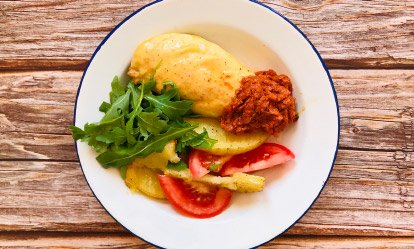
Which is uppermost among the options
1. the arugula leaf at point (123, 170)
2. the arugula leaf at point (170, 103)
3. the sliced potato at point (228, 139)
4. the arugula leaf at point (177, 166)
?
the arugula leaf at point (170, 103)

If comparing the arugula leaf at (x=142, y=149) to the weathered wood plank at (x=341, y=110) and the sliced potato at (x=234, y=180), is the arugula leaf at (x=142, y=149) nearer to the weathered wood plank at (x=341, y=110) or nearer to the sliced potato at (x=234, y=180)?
the sliced potato at (x=234, y=180)

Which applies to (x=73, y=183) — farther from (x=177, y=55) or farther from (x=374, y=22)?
(x=374, y=22)

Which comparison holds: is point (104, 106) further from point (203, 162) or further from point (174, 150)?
point (203, 162)

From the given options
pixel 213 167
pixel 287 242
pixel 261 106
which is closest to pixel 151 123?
pixel 213 167

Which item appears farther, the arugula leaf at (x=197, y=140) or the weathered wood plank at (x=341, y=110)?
the weathered wood plank at (x=341, y=110)

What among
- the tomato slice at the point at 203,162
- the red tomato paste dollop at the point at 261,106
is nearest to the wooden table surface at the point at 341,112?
the red tomato paste dollop at the point at 261,106

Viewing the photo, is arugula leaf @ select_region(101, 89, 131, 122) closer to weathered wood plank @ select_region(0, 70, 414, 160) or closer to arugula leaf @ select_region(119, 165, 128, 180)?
arugula leaf @ select_region(119, 165, 128, 180)

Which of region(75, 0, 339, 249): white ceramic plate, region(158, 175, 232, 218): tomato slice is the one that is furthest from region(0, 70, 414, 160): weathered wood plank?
region(158, 175, 232, 218): tomato slice

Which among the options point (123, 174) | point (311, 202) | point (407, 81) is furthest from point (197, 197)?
point (407, 81)
